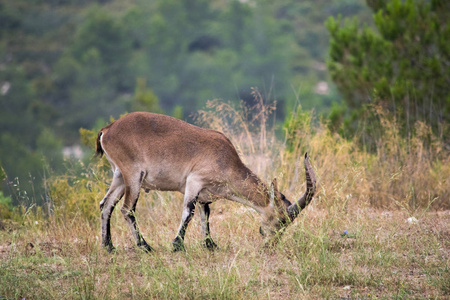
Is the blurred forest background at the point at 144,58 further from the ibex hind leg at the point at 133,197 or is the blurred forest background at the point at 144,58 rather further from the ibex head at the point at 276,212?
the ibex head at the point at 276,212

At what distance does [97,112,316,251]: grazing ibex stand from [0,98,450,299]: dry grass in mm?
220

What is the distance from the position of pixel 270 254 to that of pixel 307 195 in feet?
2.56

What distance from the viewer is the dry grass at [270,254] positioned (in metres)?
5.68

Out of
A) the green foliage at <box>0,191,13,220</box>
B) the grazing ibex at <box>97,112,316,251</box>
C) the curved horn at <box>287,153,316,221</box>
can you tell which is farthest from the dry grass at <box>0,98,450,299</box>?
the green foliage at <box>0,191,13,220</box>

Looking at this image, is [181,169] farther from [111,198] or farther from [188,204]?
[111,198]

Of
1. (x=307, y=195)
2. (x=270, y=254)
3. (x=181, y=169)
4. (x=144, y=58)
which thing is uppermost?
(x=181, y=169)

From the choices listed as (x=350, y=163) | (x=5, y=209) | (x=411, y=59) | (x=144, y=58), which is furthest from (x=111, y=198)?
(x=144, y=58)

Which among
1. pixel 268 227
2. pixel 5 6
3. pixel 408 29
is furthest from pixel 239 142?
pixel 5 6

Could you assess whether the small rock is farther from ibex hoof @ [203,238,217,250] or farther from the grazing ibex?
ibex hoof @ [203,238,217,250]

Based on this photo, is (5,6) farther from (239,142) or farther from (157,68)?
(239,142)

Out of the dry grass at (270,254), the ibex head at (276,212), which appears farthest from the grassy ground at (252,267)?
the ibex head at (276,212)

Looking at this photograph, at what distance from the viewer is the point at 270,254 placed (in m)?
7.09

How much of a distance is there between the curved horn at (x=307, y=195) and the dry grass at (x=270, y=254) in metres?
0.12

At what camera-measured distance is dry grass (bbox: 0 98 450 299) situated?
5684 mm
